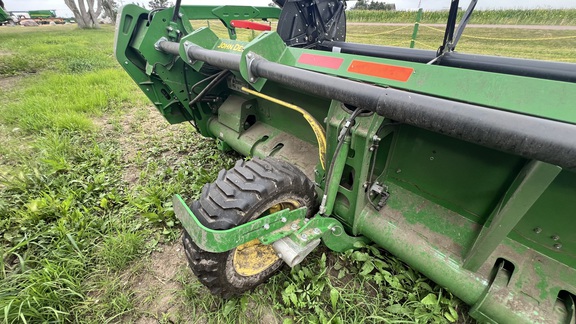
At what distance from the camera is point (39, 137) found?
395 centimetres

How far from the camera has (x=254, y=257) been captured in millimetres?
1916

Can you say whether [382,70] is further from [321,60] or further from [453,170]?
[453,170]

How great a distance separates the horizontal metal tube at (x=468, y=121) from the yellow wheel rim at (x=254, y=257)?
2.76 feet

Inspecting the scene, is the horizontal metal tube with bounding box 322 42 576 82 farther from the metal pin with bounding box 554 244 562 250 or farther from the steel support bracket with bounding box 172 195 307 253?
the steel support bracket with bounding box 172 195 307 253

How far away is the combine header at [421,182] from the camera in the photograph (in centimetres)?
109

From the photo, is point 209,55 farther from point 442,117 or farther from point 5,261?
point 5,261

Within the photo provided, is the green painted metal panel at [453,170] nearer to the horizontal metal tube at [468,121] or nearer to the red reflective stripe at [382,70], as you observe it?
the red reflective stripe at [382,70]

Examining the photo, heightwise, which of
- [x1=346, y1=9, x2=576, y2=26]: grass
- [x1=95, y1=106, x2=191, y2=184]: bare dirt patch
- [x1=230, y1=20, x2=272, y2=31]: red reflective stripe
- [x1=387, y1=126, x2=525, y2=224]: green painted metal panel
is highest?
[x1=346, y1=9, x2=576, y2=26]: grass

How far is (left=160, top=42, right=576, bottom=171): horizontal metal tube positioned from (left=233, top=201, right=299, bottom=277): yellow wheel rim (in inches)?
33.1

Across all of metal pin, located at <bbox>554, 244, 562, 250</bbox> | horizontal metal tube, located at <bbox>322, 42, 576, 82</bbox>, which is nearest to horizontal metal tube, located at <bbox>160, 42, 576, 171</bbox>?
metal pin, located at <bbox>554, 244, 562, 250</bbox>

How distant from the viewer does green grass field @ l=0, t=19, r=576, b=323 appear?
1854mm

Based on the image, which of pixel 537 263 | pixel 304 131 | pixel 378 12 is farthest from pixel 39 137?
pixel 378 12

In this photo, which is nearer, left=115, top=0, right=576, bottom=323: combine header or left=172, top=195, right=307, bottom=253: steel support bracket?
left=115, top=0, right=576, bottom=323: combine header

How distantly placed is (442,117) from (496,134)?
19cm
